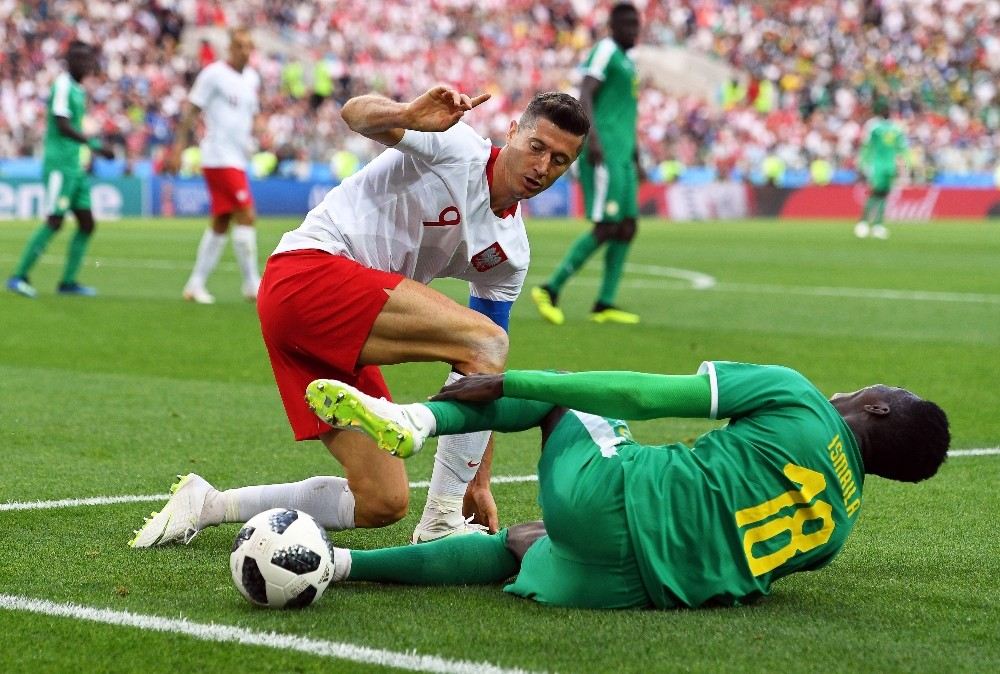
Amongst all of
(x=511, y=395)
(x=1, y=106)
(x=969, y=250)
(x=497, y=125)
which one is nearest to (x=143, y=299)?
(x=511, y=395)

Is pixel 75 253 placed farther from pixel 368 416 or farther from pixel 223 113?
pixel 368 416

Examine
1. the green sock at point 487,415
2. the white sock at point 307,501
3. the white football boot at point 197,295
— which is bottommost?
the white football boot at point 197,295

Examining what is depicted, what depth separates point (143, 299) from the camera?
50.8 feet

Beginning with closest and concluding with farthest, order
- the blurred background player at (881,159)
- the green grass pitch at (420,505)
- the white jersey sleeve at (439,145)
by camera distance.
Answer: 1. the green grass pitch at (420,505)
2. the white jersey sleeve at (439,145)
3. the blurred background player at (881,159)

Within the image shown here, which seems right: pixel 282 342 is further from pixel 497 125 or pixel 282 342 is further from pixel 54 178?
pixel 497 125

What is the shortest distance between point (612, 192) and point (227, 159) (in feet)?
13.2

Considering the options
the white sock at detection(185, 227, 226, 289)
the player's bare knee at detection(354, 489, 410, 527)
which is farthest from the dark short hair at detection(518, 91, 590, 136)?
the white sock at detection(185, 227, 226, 289)

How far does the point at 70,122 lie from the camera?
1499 cm

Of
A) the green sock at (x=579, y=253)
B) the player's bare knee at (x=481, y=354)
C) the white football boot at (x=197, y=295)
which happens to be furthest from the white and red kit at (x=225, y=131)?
the player's bare knee at (x=481, y=354)

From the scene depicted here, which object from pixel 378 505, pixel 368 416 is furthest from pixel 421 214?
pixel 368 416

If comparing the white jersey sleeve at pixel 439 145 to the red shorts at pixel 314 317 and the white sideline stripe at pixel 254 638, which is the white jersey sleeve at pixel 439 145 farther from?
the white sideline stripe at pixel 254 638

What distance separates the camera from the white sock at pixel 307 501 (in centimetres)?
524

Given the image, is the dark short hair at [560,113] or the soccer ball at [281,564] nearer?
the soccer ball at [281,564]

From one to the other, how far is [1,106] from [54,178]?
21.8 metres
